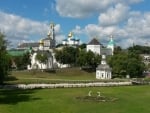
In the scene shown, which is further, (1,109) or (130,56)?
(130,56)

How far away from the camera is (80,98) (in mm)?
61094

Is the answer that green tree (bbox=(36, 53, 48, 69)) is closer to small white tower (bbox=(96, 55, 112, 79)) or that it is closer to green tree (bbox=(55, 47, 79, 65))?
green tree (bbox=(55, 47, 79, 65))

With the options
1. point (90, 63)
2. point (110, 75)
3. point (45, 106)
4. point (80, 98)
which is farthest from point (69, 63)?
point (45, 106)

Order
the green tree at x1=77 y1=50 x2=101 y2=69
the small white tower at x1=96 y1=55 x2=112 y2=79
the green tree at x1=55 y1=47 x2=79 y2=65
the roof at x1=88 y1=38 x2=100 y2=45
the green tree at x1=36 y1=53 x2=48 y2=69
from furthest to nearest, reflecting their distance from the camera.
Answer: the roof at x1=88 y1=38 x2=100 y2=45 < the green tree at x1=55 y1=47 x2=79 y2=65 < the green tree at x1=36 y1=53 x2=48 y2=69 < the green tree at x1=77 y1=50 x2=101 y2=69 < the small white tower at x1=96 y1=55 x2=112 y2=79

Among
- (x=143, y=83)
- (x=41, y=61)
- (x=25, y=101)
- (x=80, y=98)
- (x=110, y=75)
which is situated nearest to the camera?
(x=25, y=101)

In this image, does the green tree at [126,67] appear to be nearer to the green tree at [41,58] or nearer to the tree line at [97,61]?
the tree line at [97,61]

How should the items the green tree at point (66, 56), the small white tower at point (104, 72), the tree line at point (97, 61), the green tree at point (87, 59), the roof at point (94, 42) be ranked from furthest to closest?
the roof at point (94, 42) < the green tree at point (66, 56) < the green tree at point (87, 59) < the tree line at point (97, 61) < the small white tower at point (104, 72)

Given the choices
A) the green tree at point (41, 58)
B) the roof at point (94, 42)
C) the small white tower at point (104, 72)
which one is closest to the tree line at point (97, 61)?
the green tree at point (41, 58)

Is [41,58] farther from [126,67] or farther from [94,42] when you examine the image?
[94,42]

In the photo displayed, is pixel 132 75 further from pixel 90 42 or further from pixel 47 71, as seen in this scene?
pixel 90 42

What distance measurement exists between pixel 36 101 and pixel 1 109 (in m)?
9.84

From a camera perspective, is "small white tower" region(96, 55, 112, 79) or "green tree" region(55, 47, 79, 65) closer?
"small white tower" region(96, 55, 112, 79)

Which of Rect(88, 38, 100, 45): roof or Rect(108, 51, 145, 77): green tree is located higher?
Rect(88, 38, 100, 45): roof

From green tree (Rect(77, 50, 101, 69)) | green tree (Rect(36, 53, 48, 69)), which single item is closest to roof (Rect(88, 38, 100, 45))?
green tree (Rect(77, 50, 101, 69))
